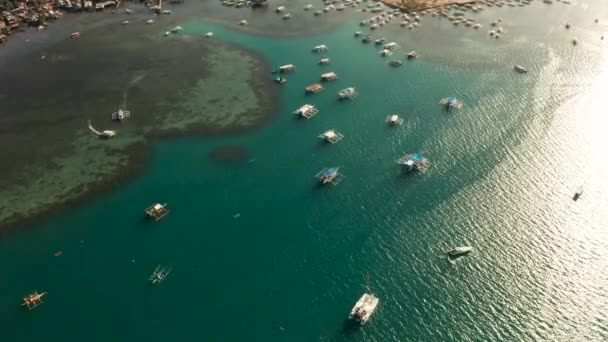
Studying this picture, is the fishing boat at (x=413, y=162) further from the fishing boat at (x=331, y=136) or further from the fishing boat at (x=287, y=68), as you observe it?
the fishing boat at (x=287, y=68)

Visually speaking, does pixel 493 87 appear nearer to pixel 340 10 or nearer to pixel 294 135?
pixel 294 135

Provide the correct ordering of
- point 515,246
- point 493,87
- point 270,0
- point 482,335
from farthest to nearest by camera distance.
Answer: point 270,0
point 493,87
point 515,246
point 482,335

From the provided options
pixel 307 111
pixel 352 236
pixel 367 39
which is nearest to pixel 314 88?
pixel 307 111

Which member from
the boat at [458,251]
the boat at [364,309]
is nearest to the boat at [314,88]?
the boat at [458,251]

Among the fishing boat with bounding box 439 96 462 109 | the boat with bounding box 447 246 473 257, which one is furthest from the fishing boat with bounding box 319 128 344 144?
the boat with bounding box 447 246 473 257

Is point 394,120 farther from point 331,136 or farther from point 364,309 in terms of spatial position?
point 364,309

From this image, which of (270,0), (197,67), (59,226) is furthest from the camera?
(270,0)

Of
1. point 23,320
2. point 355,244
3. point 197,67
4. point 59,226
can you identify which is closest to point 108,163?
point 59,226
